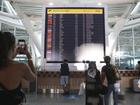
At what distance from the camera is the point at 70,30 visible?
4633 millimetres

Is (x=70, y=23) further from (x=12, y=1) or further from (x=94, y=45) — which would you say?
(x=12, y=1)

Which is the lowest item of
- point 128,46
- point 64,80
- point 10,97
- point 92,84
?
point 64,80

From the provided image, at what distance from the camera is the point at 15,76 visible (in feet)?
5.81

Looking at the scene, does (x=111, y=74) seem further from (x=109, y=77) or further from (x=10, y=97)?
(x=10, y=97)

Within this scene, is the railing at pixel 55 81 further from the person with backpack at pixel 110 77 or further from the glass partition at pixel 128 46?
the glass partition at pixel 128 46

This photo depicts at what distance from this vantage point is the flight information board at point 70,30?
451 centimetres

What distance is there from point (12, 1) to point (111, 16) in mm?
11591

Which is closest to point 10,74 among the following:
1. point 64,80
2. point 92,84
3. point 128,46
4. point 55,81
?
point 92,84

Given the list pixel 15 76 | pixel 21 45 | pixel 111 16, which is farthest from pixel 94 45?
pixel 111 16

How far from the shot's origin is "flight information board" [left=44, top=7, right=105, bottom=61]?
14.8 feet

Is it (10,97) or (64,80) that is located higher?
(10,97)

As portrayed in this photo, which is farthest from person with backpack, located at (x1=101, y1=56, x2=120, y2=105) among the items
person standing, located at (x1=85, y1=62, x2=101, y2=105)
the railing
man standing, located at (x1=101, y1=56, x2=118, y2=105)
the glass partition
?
the glass partition

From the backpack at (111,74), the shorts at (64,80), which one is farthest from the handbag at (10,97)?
the shorts at (64,80)

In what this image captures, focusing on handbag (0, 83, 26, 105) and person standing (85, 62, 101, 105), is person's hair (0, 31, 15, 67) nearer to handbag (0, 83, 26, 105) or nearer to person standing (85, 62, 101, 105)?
handbag (0, 83, 26, 105)
